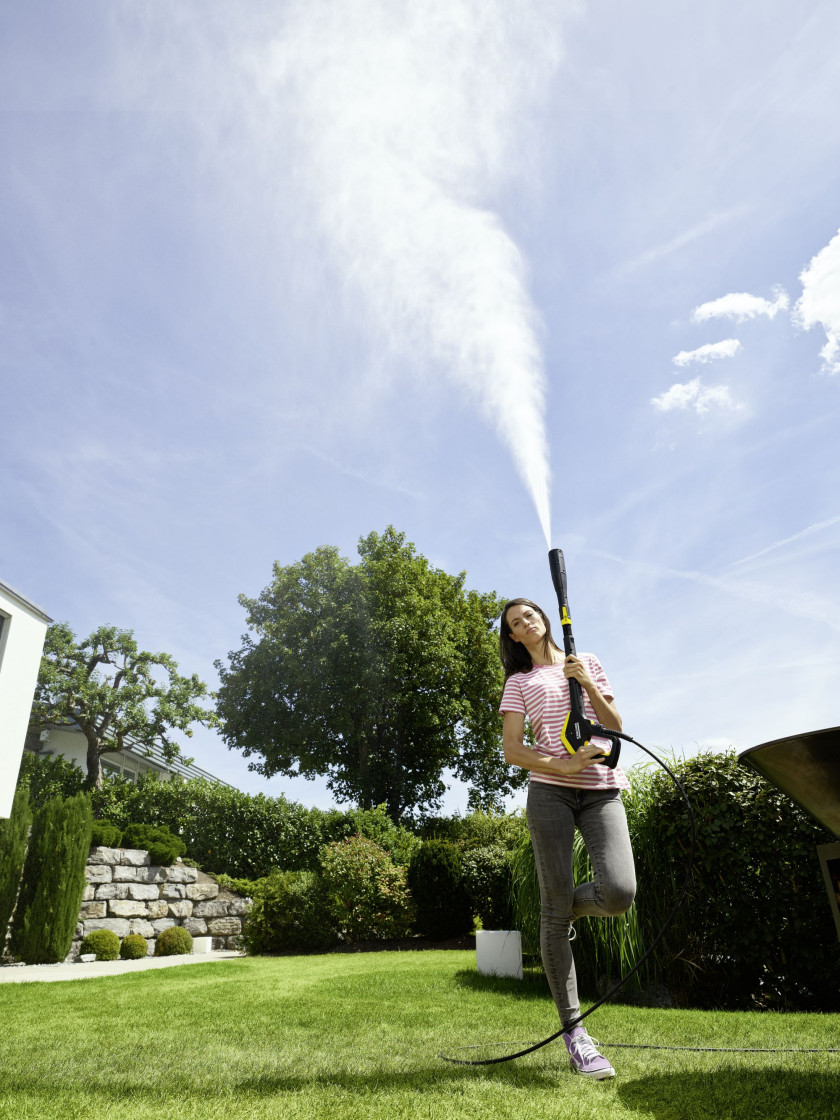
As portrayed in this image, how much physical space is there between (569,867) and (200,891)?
1231 cm

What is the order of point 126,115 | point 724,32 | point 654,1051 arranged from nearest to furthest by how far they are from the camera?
point 654,1051 → point 724,32 → point 126,115

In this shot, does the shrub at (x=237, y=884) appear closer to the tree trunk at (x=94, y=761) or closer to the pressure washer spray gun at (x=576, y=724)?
the tree trunk at (x=94, y=761)

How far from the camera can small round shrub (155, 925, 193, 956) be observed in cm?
1145

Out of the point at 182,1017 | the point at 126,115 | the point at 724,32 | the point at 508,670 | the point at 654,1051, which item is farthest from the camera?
the point at 126,115

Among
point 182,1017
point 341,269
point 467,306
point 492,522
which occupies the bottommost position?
point 182,1017

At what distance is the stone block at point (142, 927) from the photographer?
1166 centimetres

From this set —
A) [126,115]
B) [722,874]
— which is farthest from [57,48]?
[722,874]

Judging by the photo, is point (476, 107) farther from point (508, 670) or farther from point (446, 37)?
point (508, 670)

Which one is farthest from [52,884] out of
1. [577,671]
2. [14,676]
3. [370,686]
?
[577,671]

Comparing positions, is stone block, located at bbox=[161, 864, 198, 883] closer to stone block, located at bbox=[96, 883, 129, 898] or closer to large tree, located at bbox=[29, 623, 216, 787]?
stone block, located at bbox=[96, 883, 129, 898]

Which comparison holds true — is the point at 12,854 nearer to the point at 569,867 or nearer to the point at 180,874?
the point at 180,874

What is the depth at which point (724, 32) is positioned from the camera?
430 centimetres

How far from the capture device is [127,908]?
11648mm

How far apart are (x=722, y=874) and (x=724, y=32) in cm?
553
